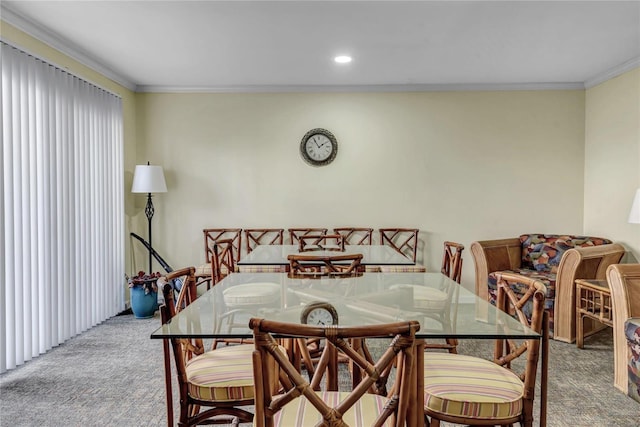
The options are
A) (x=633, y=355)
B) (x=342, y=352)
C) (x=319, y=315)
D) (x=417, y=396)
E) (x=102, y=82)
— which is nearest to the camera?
(x=342, y=352)

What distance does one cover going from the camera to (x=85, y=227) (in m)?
3.97

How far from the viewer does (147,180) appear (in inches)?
180

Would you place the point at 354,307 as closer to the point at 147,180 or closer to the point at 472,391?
the point at 472,391

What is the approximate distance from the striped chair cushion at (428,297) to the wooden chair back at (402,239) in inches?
97.6

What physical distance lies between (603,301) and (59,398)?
12.6 feet

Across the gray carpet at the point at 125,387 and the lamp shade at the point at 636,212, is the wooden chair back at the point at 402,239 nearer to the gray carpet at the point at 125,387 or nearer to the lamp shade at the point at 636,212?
the gray carpet at the point at 125,387

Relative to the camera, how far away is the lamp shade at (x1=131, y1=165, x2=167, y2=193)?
457 centimetres

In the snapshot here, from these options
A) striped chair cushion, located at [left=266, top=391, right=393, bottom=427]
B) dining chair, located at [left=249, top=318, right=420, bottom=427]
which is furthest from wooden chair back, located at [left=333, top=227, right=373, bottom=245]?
dining chair, located at [left=249, top=318, right=420, bottom=427]

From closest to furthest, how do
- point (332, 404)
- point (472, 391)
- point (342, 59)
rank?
point (332, 404) → point (472, 391) → point (342, 59)

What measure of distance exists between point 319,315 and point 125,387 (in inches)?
68.1

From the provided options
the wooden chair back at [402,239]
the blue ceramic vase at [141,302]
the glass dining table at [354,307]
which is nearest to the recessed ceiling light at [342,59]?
the wooden chair back at [402,239]

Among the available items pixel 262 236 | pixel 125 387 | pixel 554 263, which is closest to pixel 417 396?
pixel 125 387

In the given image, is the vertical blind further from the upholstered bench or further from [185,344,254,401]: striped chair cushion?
the upholstered bench

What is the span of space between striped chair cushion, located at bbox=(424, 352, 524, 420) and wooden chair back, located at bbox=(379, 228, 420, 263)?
3.20 meters
